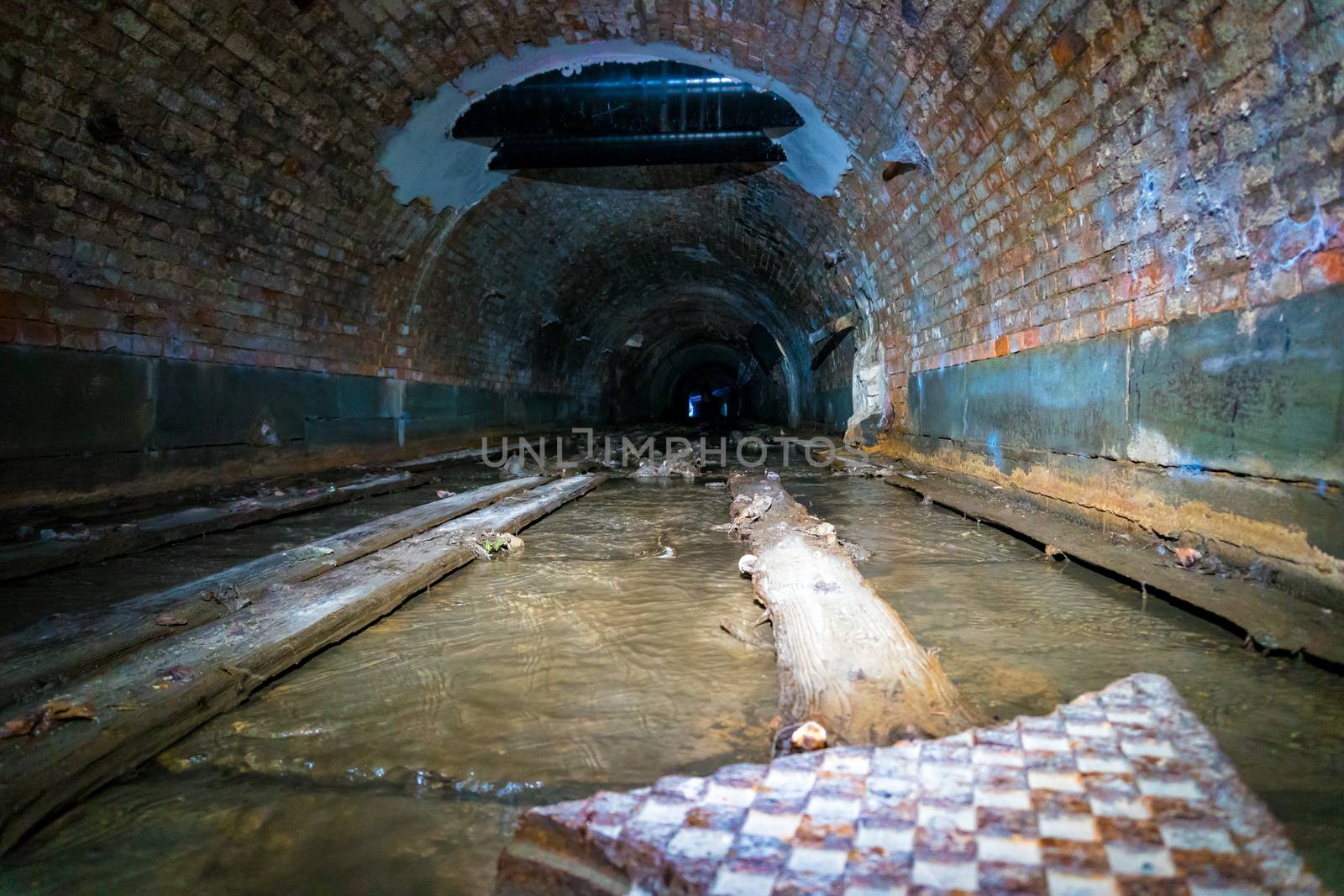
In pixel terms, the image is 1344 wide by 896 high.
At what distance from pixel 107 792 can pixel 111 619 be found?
1345 millimetres

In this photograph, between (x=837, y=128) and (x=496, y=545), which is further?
(x=837, y=128)

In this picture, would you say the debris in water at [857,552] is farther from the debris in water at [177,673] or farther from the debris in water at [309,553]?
the debris in water at [177,673]

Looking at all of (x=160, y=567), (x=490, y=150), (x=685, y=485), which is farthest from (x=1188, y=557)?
(x=490, y=150)

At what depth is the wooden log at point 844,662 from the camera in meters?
1.93

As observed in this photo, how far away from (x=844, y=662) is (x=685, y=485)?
5939mm

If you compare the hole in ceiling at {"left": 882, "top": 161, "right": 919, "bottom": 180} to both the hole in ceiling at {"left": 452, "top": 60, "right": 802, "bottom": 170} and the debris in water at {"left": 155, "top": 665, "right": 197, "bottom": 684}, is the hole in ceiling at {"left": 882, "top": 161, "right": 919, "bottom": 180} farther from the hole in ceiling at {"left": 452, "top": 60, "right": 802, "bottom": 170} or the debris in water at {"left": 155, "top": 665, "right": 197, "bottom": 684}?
the debris in water at {"left": 155, "top": 665, "right": 197, "bottom": 684}

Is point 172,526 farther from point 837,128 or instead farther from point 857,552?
point 837,128

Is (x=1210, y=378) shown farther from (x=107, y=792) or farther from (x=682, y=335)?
(x=682, y=335)

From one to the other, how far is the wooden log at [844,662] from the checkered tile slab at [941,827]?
0.23m

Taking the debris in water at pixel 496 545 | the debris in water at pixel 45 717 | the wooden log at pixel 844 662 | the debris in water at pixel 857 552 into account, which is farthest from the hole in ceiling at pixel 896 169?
the debris in water at pixel 45 717

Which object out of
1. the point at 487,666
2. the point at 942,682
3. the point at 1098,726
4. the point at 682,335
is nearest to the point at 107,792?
the point at 487,666

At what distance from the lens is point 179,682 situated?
2.27 m

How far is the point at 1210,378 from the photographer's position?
3760 mm

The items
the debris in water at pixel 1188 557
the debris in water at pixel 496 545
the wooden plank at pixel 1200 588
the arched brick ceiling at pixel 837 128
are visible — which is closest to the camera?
the wooden plank at pixel 1200 588
